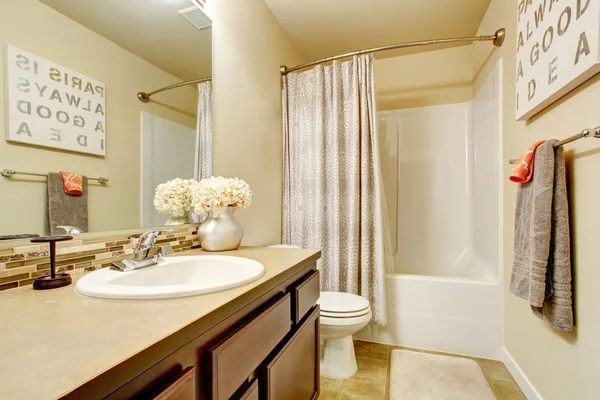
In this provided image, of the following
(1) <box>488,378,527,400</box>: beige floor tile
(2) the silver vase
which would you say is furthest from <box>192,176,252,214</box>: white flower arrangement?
(1) <box>488,378,527,400</box>: beige floor tile

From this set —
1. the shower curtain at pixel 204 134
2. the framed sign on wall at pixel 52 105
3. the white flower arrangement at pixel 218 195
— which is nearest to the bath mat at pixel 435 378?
the white flower arrangement at pixel 218 195

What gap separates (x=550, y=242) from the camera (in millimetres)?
1110

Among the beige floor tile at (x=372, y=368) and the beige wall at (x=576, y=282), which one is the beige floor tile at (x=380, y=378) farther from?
the beige wall at (x=576, y=282)

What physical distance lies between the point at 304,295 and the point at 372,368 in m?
1.02

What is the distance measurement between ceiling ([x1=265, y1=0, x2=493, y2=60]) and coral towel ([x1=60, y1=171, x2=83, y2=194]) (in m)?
1.75

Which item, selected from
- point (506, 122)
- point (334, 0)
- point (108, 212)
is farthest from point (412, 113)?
point (108, 212)

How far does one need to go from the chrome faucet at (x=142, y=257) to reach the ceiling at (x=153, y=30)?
2.26 feet

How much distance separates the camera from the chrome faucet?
33.1 inches

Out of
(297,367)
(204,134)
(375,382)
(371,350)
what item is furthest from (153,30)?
(371,350)

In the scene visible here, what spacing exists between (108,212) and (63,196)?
146 millimetres

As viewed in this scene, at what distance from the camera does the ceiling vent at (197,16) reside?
1321 millimetres

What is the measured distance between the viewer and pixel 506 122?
172 centimetres

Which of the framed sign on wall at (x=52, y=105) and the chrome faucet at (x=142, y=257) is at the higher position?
the framed sign on wall at (x=52, y=105)

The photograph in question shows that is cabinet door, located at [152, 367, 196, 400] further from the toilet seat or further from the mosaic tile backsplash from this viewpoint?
the toilet seat
